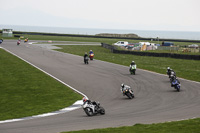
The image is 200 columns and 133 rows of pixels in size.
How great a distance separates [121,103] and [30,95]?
21.8ft

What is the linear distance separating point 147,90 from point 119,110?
6.39 m

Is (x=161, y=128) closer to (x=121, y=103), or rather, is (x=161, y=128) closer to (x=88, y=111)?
(x=88, y=111)

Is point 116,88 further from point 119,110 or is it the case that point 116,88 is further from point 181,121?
point 181,121

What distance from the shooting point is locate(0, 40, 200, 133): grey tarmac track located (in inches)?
571

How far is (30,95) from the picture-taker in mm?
23094

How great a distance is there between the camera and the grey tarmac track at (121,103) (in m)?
14.5

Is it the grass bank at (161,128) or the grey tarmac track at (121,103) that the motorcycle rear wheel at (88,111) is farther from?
the grass bank at (161,128)

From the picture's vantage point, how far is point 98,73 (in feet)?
108

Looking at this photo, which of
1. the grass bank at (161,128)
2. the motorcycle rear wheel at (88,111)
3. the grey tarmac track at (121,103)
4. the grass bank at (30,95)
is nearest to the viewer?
the grass bank at (161,128)

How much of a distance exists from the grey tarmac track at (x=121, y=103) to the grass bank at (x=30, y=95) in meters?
1.37

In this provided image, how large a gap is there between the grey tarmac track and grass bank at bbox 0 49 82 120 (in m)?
1.37

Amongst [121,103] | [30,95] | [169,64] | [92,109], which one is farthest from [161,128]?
[169,64]

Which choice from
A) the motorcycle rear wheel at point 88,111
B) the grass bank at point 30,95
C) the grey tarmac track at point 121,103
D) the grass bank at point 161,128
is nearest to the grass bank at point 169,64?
the grey tarmac track at point 121,103

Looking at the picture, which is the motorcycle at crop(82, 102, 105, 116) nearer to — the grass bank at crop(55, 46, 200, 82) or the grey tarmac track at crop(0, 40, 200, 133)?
the grey tarmac track at crop(0, 40, 200, 133)
